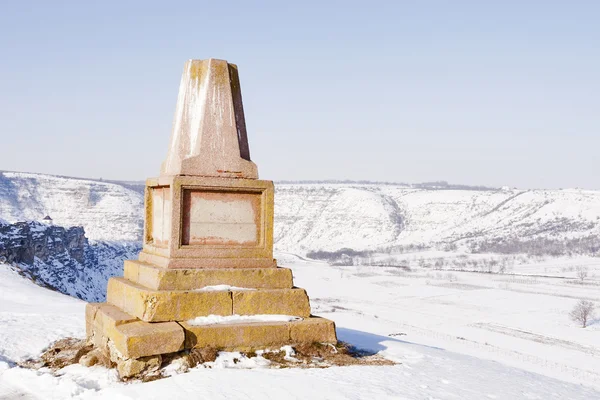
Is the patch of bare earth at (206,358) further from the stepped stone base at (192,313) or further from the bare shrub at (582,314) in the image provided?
the bare shrub at (582,314)

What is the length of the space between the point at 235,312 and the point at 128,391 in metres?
A: 2.07

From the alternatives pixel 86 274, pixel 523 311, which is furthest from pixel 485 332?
pixel 86 274

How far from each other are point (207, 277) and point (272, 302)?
3.04 feet

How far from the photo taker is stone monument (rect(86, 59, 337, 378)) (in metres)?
7.61

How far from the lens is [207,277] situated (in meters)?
8.08

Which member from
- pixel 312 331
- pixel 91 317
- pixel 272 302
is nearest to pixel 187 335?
pixel 272 302

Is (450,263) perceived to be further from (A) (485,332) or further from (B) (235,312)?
(B) (235,312)

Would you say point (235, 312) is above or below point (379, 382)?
above

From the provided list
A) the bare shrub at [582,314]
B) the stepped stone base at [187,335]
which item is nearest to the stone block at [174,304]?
the stepped stone base at [187,335]

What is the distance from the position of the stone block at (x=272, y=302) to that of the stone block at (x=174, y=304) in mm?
160

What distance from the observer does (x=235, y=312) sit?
7.98 m

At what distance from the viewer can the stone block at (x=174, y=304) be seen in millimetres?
7574

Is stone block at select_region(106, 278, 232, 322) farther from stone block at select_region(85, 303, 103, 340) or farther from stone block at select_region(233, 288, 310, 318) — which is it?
stone block at select_region(85, 303, 103, 340)

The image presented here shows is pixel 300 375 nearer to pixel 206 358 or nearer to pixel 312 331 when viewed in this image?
pixel 206 358
